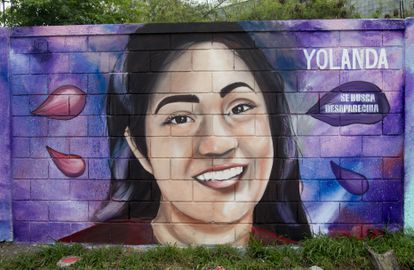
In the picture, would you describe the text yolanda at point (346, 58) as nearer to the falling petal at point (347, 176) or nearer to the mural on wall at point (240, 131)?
the mural on wall at point (240, 131)

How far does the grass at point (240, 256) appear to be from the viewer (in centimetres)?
425

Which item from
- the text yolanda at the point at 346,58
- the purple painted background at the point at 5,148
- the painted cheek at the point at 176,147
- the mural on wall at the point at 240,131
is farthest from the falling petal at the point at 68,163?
the text yolanda at the point at 346,58

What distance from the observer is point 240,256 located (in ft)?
14.4

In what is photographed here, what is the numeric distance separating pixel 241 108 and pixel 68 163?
74.6 inches

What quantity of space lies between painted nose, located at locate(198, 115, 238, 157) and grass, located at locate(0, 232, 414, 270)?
3.12ft

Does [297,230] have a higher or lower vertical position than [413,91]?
lower

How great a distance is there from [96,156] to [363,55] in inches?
115

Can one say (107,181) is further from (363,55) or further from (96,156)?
(363,55)

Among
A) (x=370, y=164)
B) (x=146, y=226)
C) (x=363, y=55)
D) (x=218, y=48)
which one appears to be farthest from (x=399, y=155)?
(x=146, y=226)

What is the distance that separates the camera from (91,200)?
186 inches

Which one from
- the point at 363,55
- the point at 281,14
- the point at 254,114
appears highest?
the point at 281,14

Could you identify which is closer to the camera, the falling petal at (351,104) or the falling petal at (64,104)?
the falling petal at (351,104)

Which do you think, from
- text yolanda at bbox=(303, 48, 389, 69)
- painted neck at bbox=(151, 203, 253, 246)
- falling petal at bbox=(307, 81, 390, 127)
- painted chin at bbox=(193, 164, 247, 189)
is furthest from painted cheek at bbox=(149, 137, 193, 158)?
text yolanda at bbox=(303, 48, 389, 69)

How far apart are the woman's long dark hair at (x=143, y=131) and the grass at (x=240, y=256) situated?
12.2 inches
